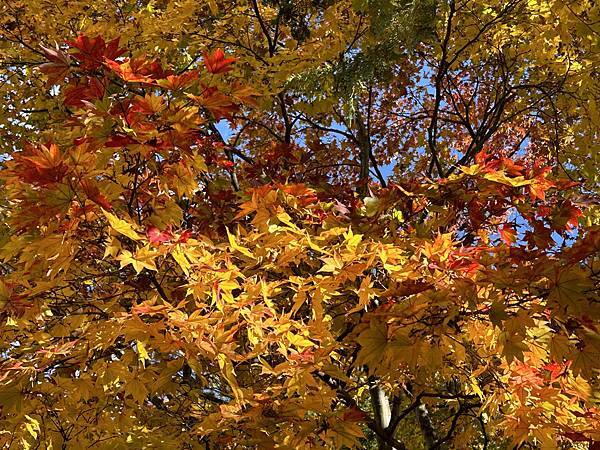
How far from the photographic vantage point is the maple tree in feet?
6.96

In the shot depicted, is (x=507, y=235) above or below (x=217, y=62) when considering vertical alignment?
below

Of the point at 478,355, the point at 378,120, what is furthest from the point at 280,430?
the point at 378,120

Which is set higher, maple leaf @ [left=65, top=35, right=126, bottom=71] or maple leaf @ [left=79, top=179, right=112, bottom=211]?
maple leaf @ [left=65, top=35, right=126, bottom=71]

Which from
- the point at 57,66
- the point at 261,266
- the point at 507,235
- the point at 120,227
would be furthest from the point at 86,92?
the point at 507,235

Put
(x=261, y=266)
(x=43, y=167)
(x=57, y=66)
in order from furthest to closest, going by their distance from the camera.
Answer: (x=261, y=266) → (x=57, y=66) → (x=43, y=167)

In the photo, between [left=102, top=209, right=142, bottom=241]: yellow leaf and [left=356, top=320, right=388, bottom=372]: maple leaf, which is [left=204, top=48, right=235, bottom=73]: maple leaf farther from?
[left=356, top=320, right=388, bottom=372]: maple leaf

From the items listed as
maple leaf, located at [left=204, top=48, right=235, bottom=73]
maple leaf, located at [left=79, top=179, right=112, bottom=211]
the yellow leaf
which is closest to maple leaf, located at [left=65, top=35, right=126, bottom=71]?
maple leaf, located at [left=204, top=48, right=235, bottom=73]

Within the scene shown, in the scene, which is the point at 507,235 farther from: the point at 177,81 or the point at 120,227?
the point at 120,227

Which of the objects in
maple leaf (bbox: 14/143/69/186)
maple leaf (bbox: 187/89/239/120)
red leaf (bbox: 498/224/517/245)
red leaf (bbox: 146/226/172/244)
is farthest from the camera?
red leaf (bbox: 498/224/517/245)

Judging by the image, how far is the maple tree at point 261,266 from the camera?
212 centimetres

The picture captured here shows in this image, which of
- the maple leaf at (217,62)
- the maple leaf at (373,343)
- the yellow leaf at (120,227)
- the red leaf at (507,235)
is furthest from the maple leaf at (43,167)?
the red leaf at (507,235)

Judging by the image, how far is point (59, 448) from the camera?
297 cm

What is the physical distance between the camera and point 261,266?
2557 mm

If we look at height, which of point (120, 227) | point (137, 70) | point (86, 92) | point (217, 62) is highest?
point (217, 62)
